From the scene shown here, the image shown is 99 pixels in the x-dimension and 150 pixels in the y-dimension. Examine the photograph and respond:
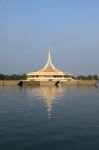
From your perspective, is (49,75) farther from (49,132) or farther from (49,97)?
(49,132)

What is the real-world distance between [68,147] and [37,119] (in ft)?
25.2

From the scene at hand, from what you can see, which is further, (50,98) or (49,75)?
(49,75)

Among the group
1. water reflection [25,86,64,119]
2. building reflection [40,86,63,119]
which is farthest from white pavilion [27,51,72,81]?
building reflection [40,86,63,119]

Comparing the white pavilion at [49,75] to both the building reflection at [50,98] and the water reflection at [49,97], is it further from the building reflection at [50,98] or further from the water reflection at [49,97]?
the building reflection at [50,98]

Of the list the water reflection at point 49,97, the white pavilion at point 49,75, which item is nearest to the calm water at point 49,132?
the water reflection at point 49,97

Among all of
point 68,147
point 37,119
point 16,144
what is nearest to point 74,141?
point 68,147

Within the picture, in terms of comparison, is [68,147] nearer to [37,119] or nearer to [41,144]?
[41,144]

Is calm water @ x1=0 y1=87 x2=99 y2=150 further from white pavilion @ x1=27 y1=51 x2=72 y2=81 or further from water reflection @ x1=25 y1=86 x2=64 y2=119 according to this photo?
white pavilion @ x1=27 y1=51 x2=72 y2=81

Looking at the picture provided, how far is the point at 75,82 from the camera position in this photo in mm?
105250

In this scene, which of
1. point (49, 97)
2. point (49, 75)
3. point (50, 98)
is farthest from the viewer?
point (49, 75)

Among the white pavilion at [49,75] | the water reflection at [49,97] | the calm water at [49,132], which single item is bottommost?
the water reflection at [49,97]

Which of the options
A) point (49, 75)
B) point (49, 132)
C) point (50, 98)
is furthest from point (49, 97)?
point (49, 75)

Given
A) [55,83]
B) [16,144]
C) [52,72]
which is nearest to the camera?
[16,144]

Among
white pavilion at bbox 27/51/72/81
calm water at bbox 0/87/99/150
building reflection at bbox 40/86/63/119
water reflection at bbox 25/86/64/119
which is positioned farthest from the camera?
white pavilion at bbox 27/51/72/81
